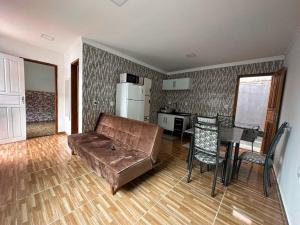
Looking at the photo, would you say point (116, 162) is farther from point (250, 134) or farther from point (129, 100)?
point (250, 134)

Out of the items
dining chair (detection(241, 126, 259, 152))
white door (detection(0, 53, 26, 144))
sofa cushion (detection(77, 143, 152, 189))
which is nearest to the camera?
sofa cushion (detection(77, 143, 152, 189))

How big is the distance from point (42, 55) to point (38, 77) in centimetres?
314

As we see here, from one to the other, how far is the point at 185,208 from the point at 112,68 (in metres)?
3.35

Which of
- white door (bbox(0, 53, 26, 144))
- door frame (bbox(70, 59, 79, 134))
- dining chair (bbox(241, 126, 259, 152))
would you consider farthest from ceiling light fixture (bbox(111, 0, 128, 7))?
dining chair (bbox(241, 126, 259, 152))

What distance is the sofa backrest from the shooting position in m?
2.14

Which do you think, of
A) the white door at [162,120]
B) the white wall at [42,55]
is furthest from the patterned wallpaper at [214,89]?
the white wall at [42,55]

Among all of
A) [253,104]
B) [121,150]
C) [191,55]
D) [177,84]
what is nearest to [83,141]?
[121,150]

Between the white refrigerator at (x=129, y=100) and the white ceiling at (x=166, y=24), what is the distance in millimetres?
1016

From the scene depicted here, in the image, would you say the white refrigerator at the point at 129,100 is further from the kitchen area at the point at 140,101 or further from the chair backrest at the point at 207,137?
the chair backrest at the point at 207,137

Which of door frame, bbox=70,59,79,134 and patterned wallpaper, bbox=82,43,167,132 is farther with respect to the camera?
door frame, bbox=70,59,79,134

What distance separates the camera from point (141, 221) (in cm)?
136

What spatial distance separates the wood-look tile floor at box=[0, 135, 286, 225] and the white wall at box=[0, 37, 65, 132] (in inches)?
77.6

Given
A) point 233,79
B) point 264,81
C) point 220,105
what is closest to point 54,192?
point 220,105

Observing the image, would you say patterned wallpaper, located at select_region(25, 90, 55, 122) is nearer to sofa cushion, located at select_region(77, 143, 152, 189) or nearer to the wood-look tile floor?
the wood-look tile floor
